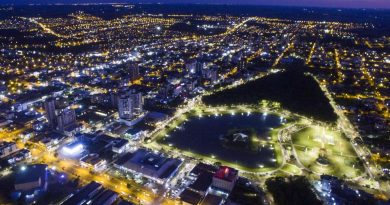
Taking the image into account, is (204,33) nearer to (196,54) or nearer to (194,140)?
(196,54)

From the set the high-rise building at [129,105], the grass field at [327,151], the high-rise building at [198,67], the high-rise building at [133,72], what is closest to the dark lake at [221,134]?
the grass field at [327,151]

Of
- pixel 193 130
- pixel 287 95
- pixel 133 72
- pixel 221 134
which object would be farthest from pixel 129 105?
pixel 287 95

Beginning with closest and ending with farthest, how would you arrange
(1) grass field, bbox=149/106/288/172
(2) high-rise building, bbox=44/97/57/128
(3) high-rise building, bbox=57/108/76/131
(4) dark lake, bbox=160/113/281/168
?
(1) grass field, bbox=149/106/288/172
(4) dark lake, bbox=160/113/281/168
(3) high-rise building, bbox=57/108/76/131
(2) high-rise building, bbox=44/97/57/128

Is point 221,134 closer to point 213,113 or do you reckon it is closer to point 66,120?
point 213,113

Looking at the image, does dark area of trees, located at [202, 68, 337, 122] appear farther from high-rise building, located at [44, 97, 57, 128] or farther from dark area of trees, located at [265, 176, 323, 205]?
high-rise building, located at [44, 97, 57, 128]

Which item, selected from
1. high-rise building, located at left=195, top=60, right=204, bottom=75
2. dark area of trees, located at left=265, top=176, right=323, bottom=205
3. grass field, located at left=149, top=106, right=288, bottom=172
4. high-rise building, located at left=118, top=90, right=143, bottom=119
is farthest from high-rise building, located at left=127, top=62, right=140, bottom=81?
dark area of trees, located at left=265, top=176, right=323, bottom=205

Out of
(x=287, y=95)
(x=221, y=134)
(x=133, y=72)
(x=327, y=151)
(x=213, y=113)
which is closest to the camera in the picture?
(x=327, y=151)
